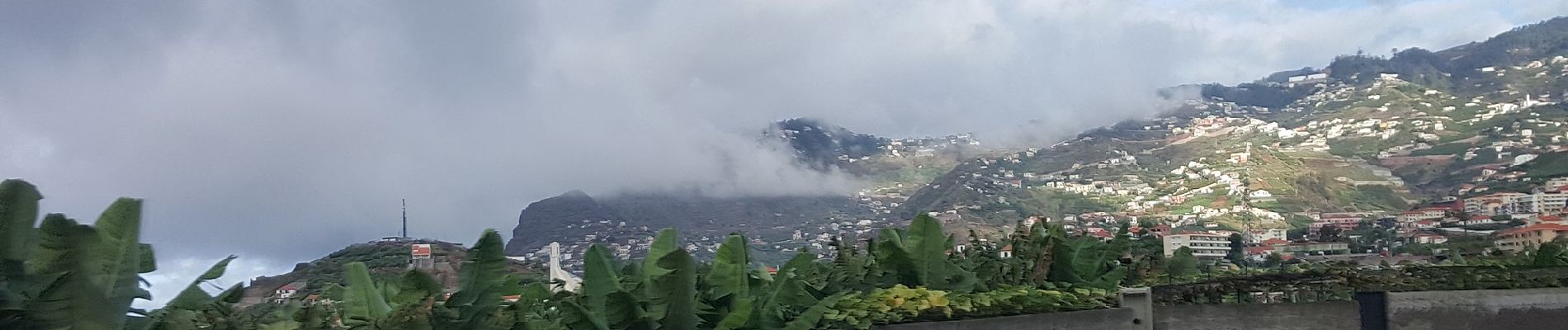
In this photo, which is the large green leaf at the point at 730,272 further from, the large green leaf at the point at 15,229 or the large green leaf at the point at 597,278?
the large green leaf at the point at 15,229

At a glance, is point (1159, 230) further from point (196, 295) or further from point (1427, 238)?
point (196, 295)

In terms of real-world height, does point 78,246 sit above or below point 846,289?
above

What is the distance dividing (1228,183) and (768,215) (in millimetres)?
6601

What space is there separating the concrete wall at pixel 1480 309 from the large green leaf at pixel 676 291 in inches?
167

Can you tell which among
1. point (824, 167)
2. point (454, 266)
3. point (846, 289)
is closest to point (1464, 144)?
point (824, 167)

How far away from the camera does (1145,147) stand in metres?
19.2

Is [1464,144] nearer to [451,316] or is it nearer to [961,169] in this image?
[961,169]

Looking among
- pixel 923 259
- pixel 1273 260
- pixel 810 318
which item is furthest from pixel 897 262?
pixel 1273 260

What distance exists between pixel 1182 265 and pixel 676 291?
442 centimetres

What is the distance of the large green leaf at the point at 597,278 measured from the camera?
406 cm

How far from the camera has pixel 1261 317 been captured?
18.5 feet

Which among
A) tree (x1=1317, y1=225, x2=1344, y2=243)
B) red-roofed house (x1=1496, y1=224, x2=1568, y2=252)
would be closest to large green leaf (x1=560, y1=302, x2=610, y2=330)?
red-roofed house (x1=1496, y1=224, x2=1568, y2=252)

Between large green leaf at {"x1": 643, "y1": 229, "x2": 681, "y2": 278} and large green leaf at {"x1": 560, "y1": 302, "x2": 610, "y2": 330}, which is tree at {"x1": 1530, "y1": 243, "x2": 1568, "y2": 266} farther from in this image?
large green leaf at {"x1": 560, "y1": 302, "x2": 610, "y2": 330}

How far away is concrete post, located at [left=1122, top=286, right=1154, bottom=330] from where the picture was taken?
212 inches
